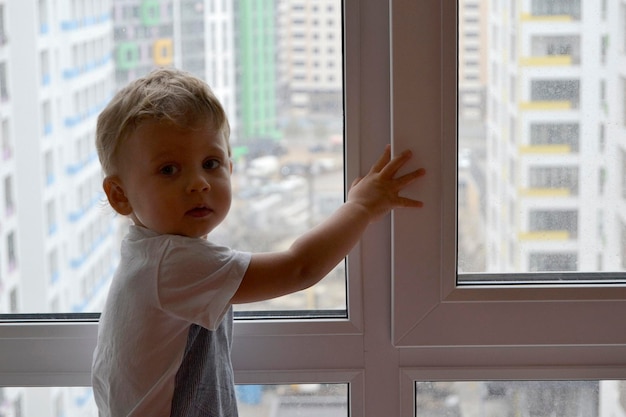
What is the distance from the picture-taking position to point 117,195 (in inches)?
47.8

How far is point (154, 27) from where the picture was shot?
4.36ft

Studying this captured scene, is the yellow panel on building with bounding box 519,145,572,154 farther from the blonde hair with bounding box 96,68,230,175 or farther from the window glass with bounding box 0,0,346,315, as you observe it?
the blonde hair with bounding box 96,68,230,175

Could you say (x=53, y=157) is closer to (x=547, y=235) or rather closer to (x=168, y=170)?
(x=168, y=170)

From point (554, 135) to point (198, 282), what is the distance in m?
0.58

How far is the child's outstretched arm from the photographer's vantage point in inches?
46.6

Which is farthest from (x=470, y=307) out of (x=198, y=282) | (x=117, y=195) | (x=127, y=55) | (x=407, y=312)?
(x=127, y=55)

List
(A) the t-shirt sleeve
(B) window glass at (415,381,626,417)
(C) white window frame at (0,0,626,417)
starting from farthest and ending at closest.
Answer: (B) window glass at (415,381,626,417), (C) white window frame at (0,0,626,417), (A) the t-shirt sleeve

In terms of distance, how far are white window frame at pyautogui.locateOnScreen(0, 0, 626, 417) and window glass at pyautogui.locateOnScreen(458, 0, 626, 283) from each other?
4 cm

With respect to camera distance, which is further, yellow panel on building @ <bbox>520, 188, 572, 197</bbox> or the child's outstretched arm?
yellow panel on building @ <bbox>520, 188, 572, 197</bbox>

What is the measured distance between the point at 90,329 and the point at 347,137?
0.51 m

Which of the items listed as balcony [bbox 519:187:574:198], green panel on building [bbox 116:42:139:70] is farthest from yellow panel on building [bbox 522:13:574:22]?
green panel on building [bbox 116:42:139:70]

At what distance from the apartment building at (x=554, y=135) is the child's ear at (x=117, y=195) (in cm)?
55

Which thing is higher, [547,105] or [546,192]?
[547,105]

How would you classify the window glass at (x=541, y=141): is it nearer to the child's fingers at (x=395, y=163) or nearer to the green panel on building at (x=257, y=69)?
the child's fingers at (x=395, y=163)
